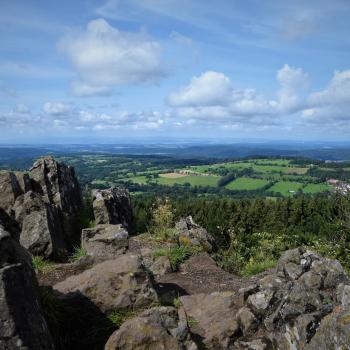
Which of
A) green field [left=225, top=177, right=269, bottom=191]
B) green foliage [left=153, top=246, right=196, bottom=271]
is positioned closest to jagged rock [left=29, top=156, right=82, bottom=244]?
green foliage [left=153, top=246, right=196, bottom=271]

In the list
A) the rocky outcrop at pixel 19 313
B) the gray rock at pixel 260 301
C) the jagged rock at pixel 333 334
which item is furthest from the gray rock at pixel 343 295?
Result: the rocky outcrop at pixel 19 313

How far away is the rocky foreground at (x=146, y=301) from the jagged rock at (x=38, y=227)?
0.04 meters

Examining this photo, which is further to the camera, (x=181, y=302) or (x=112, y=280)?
(x=181, y=302)

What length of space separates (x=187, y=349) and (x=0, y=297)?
3.67 meters

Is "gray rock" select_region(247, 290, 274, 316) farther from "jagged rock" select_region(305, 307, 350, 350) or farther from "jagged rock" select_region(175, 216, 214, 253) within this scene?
"jagged rock" select_region(175, 216, 214, 253)

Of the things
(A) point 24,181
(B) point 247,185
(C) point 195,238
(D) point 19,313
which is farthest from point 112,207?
(B) point 247,185

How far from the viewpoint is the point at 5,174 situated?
66.0 feet

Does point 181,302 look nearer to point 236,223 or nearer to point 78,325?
point 78,325

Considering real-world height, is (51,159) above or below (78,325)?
above

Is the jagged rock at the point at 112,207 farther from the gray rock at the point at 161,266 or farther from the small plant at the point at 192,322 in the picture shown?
the small plant at the point at 192,322

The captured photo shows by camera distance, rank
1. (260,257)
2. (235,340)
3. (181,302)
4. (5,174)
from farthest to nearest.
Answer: (260,257), (5,174), (181,302), (235,340)

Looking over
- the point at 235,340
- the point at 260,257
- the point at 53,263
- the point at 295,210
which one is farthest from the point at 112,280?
the point at 295,210

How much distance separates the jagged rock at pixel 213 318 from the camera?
9.70m

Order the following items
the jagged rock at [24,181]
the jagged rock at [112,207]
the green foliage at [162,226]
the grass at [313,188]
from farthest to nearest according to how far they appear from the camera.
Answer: the grass at [313,188] → the jagged rock at [112,207] → the green foliage at [162,226] → the jagged rock at [24,181]
